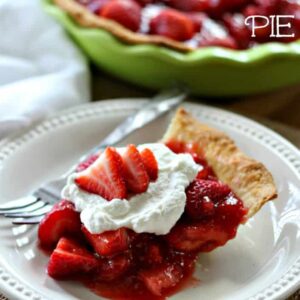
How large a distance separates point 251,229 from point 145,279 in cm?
36

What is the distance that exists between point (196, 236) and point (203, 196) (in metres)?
0.10

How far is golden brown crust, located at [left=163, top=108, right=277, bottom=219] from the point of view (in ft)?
5.83

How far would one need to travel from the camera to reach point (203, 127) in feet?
6.75

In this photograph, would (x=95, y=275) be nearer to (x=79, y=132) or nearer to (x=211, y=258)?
(x=211, y=258)

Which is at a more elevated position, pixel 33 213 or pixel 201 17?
pixel 201 17

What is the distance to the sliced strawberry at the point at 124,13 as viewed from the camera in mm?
2443

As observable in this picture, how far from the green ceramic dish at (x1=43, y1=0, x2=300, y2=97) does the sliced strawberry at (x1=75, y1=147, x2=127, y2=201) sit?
57 centimetres

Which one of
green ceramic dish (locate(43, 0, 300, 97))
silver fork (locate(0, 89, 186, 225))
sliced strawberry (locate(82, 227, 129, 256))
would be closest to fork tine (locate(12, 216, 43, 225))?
silver fork (locate(0, 89, 186, 225))

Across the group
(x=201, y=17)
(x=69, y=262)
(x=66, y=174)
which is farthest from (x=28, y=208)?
(x=201, y=17)

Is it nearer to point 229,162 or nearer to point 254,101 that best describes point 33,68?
point 254,101

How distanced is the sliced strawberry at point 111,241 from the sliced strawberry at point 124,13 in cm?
99

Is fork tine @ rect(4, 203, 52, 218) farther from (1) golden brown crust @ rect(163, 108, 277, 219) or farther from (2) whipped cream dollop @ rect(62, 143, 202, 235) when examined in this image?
(1) golden brown crust @ rect(163, 108, 277, 219)

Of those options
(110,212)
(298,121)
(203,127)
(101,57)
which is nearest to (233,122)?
(203,127)

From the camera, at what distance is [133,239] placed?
1671 mm
